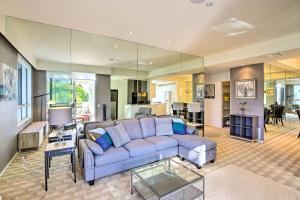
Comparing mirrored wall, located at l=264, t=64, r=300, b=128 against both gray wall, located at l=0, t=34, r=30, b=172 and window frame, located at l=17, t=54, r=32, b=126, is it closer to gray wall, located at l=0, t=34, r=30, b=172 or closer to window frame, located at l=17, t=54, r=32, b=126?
gray wall, located at l=0, t=34, r=30, b=172

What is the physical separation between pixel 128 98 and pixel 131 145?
193cm

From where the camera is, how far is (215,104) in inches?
294

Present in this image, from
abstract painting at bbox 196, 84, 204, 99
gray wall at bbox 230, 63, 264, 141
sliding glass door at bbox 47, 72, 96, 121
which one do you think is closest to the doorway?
sliding glass door at bbox 47, 72, 96, 121

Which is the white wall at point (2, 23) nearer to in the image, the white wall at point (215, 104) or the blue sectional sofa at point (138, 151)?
the blue sectional sofa at point (138, 151)

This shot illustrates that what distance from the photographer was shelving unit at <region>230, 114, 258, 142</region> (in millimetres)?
5281

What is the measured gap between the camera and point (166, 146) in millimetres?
3494

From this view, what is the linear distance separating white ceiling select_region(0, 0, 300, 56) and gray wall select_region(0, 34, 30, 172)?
852 millimetres

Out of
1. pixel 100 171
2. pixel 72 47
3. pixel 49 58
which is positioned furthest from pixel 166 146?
pixel 49 58

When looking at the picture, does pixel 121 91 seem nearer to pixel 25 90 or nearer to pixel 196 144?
pixel 196 144

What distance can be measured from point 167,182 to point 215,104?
6008 millimetres

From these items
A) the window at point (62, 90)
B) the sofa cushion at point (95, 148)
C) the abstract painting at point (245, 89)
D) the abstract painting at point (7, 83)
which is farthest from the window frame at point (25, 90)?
the abstract painting at point (245, 89)

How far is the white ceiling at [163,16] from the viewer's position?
2.51m

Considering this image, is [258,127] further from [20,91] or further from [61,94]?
[20,91]

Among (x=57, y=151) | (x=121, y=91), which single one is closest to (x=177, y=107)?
(x=121, y=91)
